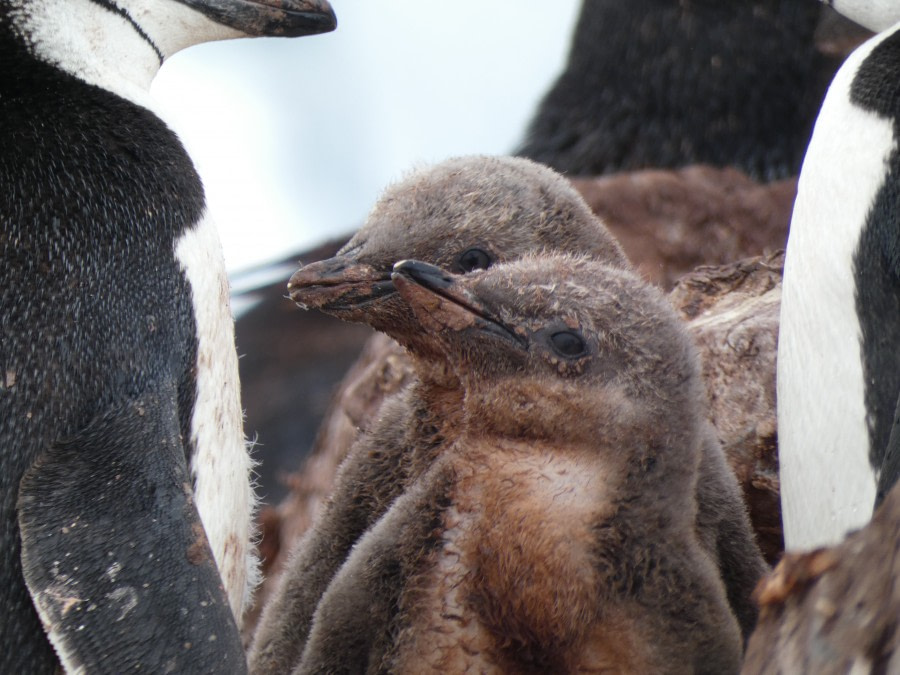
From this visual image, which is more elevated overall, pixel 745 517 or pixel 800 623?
pixel 800 623

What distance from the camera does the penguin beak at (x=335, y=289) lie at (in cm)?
194

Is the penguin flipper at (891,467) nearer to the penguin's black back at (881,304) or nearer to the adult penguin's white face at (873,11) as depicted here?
the penguin's black back at (881,304)

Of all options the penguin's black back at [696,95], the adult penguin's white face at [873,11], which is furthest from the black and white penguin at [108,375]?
the penguin's black back at [696,95]

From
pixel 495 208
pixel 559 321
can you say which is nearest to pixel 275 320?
pixel 495 208

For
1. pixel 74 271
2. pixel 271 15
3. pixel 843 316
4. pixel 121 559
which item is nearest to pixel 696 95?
pixel 271 15

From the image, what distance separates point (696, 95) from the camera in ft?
16.1

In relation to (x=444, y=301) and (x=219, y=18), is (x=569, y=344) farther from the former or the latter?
(x=219, y=18)

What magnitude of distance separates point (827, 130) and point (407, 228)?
2.02 ft

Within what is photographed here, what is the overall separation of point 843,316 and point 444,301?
1.93 ft

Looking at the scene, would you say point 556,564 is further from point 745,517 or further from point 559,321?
point 745,517

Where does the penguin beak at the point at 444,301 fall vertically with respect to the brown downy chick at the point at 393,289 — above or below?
above

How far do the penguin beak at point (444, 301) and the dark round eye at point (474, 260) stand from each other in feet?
1.08

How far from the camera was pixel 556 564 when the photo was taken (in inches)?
60.9

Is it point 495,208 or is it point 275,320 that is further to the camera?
point 275,320
